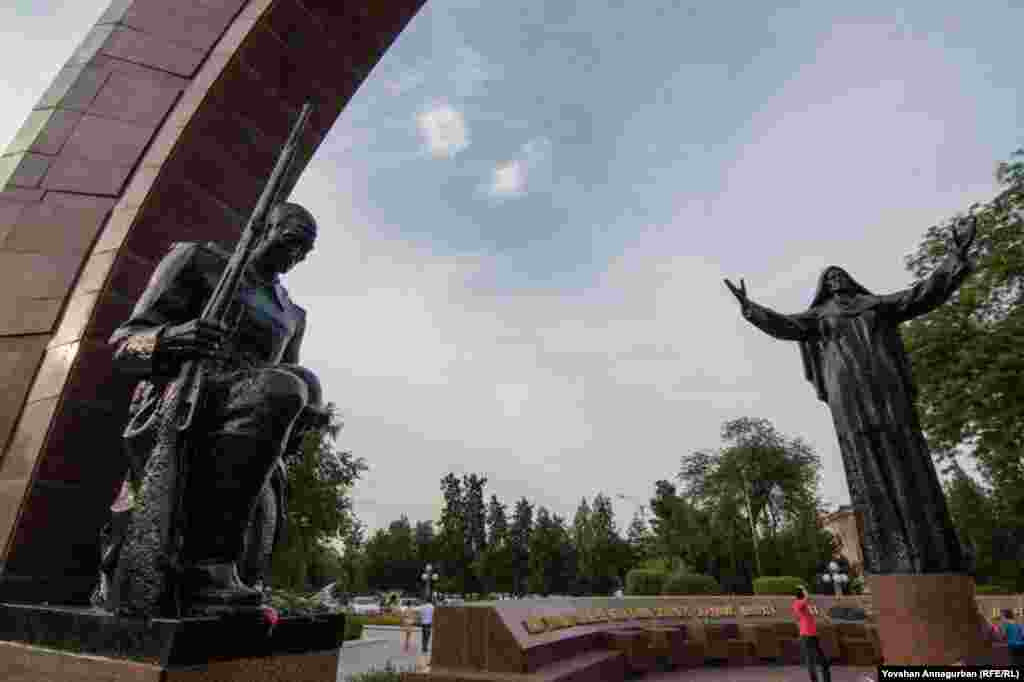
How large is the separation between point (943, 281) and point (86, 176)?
798 centimetres

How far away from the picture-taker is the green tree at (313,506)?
731 inches

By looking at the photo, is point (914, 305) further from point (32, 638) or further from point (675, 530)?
point (675, 530)

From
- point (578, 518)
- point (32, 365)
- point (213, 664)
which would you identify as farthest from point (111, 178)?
point (578, 518)

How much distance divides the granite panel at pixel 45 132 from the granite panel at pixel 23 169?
0.05 metres

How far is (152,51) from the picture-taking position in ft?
12.2

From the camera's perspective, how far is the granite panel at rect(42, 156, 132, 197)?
3.18 metres

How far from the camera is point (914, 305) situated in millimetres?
6156

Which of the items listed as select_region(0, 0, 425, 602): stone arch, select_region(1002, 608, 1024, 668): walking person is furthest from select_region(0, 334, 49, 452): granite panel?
select_region(1002, 608, 1024, 668): walking person

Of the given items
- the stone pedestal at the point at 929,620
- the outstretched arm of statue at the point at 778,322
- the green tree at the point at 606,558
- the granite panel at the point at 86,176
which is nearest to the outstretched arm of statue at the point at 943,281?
the outstretched arm of statue at the point at 778,322

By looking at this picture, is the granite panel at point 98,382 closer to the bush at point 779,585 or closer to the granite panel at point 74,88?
the granite panel at point 74,88

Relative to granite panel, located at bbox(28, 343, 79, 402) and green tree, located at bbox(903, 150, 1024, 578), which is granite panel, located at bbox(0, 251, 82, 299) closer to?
granite panel, located at bbox(28, 343, 79, 402)

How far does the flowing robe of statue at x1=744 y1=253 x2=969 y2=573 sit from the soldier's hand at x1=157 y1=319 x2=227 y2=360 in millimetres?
6204

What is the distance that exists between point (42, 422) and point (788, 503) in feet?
163

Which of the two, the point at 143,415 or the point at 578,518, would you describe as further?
the point at 578,518
